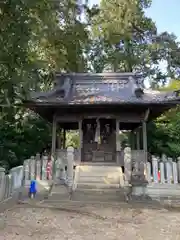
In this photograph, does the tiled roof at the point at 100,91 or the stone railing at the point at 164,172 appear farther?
the tiled roof at the point at 100,91

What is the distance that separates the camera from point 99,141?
12250mm

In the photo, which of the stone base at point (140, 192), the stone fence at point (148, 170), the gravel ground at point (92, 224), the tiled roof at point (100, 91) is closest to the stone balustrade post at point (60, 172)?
the stone fence at point (148, 170)

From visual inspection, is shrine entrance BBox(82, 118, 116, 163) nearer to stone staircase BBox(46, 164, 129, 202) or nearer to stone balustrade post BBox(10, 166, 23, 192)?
stone staircase BBox(46, 164, 129, 202)

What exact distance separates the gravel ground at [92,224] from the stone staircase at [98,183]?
119cm

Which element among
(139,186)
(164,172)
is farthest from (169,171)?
(139,186)

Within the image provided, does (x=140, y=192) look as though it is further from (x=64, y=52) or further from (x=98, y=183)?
(x=64, y=52)

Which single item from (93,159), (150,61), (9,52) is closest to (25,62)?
(9,52)

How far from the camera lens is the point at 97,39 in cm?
2294

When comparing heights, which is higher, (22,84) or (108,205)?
(22,84)

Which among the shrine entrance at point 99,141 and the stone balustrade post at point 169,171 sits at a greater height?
the shrine entrance at point 99,141

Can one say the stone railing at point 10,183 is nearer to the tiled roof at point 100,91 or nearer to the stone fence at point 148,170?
the stone fence at point 148,170

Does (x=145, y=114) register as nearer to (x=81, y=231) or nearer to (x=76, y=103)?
(x=76, y=103)

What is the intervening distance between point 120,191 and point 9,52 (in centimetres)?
541

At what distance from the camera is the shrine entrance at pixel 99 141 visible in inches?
468
